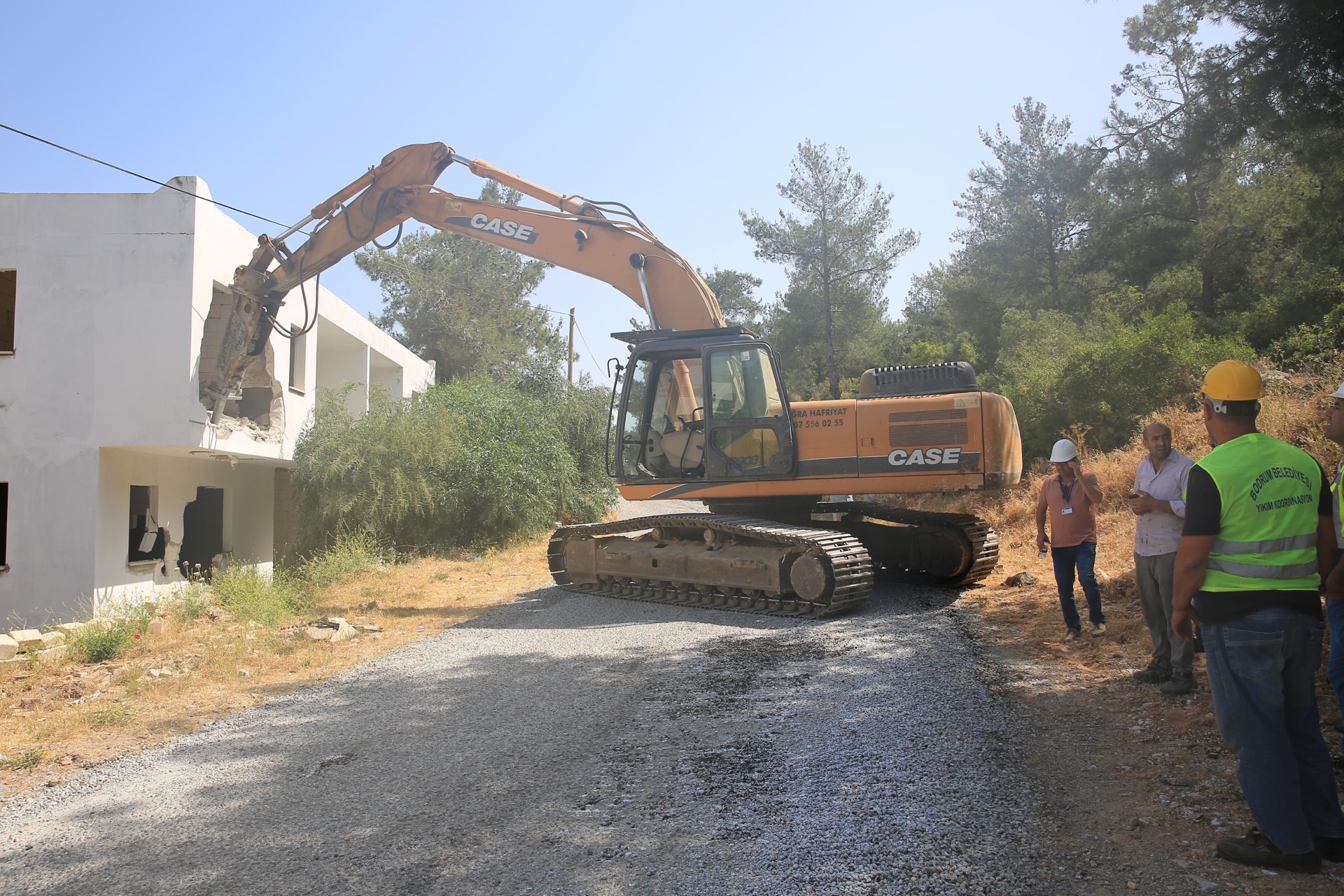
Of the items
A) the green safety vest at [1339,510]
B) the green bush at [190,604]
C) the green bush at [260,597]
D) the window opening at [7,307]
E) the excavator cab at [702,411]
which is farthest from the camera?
the window opening at [7,307]

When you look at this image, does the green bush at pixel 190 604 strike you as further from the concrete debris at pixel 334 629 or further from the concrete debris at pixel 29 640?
the concrete debris at pixel 334 629

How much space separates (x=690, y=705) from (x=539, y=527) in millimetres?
12753

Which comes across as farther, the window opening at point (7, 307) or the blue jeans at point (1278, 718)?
the window opening at point (7, 307)

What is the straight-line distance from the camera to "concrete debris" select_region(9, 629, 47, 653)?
8898 millimetres

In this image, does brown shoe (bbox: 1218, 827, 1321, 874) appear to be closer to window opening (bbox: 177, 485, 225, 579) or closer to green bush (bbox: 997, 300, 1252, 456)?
green bush (bbox: 997, 300, 1252, 456)

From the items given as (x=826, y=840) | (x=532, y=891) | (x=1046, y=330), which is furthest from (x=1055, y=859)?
(x=1046, y=330)

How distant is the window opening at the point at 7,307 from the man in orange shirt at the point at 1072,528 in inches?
538

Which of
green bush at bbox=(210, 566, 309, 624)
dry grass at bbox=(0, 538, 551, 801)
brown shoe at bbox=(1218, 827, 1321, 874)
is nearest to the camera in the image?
brown shoe at bbox=(1218, 827, 1321, 874)

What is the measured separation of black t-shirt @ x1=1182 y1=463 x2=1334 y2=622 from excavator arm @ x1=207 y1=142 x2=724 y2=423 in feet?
23.2

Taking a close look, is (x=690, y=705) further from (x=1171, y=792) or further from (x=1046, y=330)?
(x=1046, y=330)

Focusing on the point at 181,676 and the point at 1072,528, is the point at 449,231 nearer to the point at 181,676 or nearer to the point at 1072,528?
the point at 181,676

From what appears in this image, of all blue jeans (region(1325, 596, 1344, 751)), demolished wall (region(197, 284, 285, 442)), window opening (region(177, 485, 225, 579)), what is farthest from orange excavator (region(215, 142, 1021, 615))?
window opening (region(177, 485, 225, 579))

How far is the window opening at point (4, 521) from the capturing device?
12.5 meters

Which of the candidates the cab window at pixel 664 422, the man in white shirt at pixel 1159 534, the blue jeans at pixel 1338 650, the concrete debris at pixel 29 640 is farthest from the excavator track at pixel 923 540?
the concrete debris at pixel 29 640
